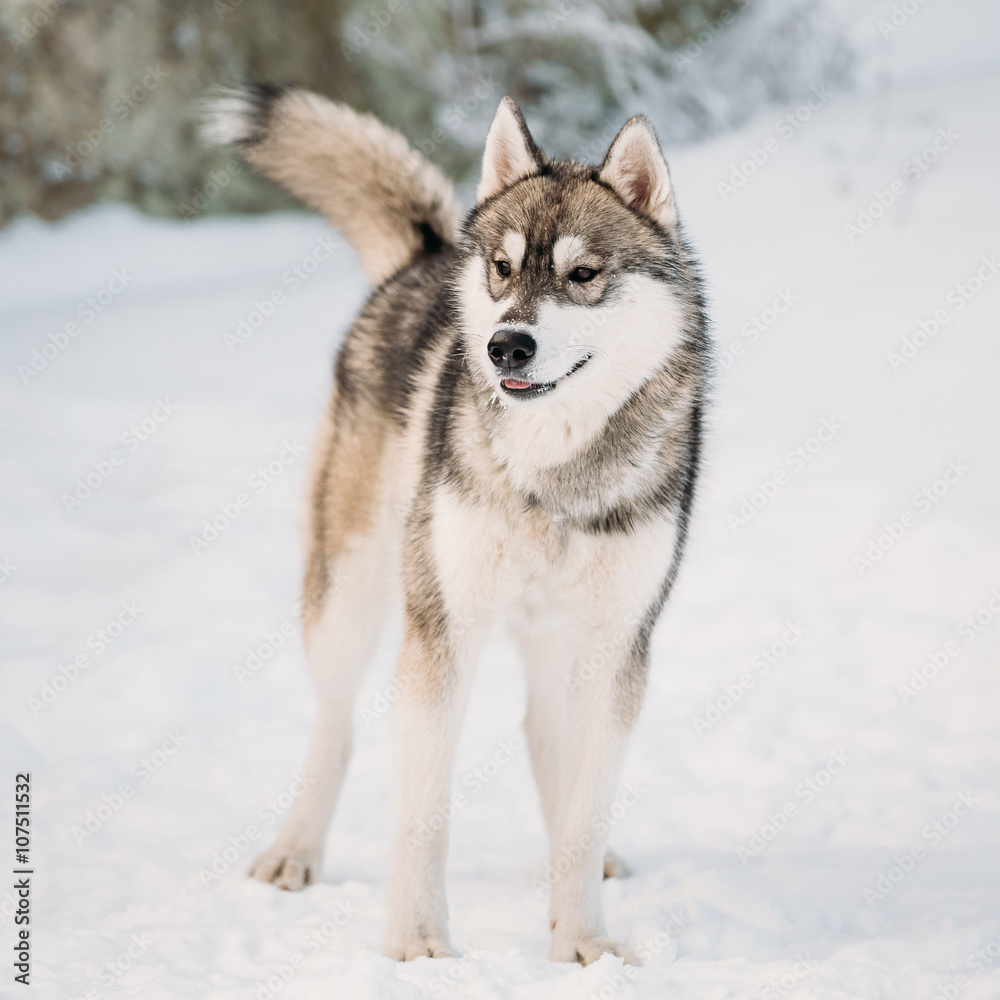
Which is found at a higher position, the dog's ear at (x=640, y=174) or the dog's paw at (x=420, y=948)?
the dog's ear at (x=640, y=174)

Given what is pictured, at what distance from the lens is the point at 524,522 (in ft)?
7.85

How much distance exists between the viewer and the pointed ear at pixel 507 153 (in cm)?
256

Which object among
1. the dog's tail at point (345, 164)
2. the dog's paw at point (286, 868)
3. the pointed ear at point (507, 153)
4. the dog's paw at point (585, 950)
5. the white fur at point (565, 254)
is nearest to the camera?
the white fur at point (565, 254)

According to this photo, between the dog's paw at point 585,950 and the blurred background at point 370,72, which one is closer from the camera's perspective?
the dog's paw at point 585,950

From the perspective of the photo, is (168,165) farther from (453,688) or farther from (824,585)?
(453,688)

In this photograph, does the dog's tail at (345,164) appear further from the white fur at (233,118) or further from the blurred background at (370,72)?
the blurred background at (370,72)

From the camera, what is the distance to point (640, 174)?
251 centimetres

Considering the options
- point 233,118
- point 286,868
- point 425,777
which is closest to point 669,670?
point 286,868

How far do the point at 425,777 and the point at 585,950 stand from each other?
0.54 metres

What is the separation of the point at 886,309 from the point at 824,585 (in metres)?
2.70

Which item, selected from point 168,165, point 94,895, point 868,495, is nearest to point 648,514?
point 94,895

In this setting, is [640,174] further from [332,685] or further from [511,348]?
[332,685]

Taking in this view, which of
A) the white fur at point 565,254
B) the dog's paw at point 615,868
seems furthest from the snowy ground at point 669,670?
the white fur at point 565,254

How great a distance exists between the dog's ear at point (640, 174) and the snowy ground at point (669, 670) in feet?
1.60
